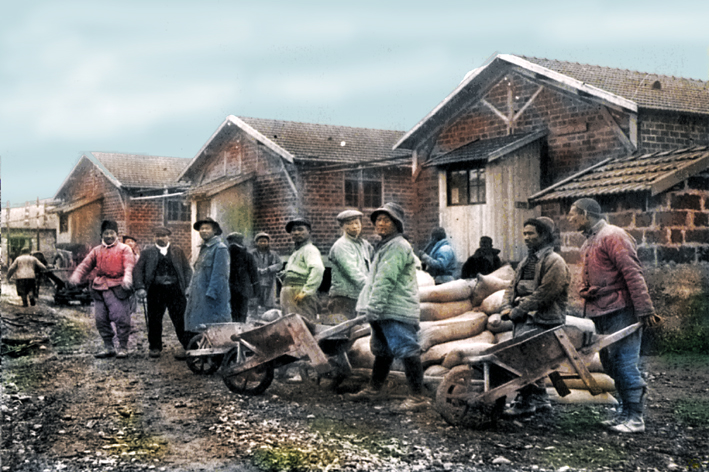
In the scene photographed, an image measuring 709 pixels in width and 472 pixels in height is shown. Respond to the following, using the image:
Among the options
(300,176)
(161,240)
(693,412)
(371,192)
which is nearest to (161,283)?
(161,240)

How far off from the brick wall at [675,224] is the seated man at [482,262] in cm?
188

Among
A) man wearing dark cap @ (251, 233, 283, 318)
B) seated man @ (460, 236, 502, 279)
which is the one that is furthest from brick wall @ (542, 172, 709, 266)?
man wearing dark cap @ (251, 233, 283, 318)

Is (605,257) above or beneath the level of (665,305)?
above

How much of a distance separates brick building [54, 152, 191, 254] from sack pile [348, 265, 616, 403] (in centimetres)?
1731

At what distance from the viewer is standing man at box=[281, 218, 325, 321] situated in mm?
7352

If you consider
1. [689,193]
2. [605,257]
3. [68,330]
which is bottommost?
[68,330]

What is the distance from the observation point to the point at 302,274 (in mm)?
7512

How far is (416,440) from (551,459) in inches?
37.1

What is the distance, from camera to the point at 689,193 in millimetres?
8773

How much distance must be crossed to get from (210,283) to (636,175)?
574 centimetres

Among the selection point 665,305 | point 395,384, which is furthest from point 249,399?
point 665,305

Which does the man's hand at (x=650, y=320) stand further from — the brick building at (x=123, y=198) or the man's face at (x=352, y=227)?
the brick building at (x=123, y=198)

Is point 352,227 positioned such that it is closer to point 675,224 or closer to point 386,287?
point 386,287

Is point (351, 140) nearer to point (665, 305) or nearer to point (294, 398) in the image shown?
point (665, 305)
